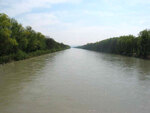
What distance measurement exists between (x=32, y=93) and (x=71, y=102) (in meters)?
2.55

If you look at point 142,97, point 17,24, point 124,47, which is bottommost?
point 142,97

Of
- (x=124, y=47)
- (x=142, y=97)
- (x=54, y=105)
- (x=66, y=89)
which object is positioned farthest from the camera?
(x=124, y=47)

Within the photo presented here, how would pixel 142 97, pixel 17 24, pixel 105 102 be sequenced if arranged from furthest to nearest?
pixel 17 24, pixel 142 97, pixel 105 102

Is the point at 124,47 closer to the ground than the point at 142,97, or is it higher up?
higher up

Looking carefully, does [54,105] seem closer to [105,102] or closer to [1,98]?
[105,102]

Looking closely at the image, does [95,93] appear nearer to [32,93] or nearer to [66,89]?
[66,89]

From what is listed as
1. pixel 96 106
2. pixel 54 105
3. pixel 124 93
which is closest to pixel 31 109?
pixel 54 105

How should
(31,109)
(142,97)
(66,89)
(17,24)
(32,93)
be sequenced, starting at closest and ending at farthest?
(31,109), (142,97), (32,93), (66,89), (17,24)

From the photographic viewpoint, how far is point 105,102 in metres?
6.43

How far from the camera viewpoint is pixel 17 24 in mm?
26516

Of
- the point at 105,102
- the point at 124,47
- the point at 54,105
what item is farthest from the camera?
the point at 124,47

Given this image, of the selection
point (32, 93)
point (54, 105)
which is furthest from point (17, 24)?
point (54, 105)

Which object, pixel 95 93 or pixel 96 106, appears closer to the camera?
pixel 96 106

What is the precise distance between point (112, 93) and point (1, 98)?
19.6 ft
